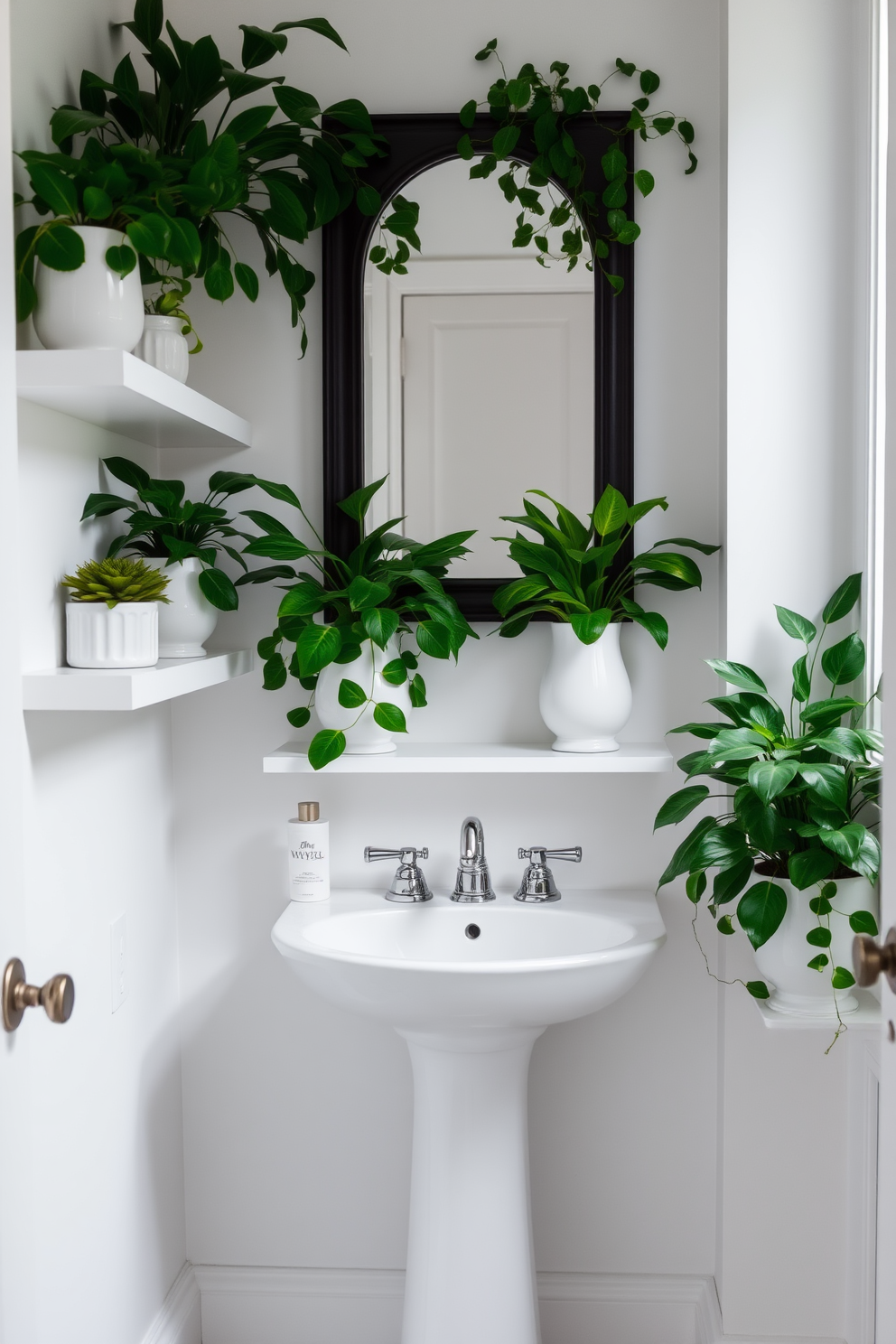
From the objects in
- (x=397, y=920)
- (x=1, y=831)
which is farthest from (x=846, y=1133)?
(x=1, y=831)

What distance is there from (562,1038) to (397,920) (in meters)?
0.36

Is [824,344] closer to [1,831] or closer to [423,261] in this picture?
[423,261]

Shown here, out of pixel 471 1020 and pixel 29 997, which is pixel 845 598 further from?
pixel 29 997

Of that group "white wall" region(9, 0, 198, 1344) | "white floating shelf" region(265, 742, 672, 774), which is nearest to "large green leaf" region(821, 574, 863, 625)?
"white floating shelf" region(265, 742, 672, 774)

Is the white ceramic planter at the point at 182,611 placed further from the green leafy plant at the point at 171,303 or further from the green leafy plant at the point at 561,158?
the green leafy plant at the point at 561,158

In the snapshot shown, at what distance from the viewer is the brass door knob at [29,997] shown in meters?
0.93

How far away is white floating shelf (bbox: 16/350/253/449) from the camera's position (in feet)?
3.81

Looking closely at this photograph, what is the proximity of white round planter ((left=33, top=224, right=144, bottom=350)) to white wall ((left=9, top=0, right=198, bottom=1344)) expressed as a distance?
4.2 inches

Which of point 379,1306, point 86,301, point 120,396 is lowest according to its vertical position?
point 379,1306

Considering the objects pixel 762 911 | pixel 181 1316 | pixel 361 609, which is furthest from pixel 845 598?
pixel 181 1316

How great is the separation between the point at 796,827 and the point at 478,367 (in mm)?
860

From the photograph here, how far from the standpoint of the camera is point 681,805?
1.43 meters

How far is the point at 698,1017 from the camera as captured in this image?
175 cm

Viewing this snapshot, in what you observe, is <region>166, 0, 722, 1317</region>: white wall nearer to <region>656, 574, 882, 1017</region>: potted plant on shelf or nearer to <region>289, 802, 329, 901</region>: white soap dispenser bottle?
<region>289, 802, 329, 901</region>: white soap dispenser bottle
